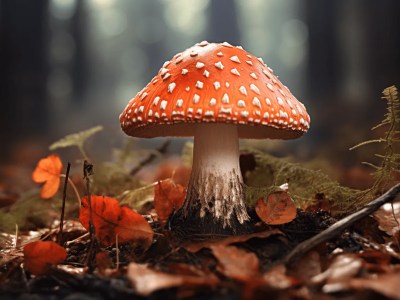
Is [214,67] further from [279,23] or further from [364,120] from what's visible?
[279,23]

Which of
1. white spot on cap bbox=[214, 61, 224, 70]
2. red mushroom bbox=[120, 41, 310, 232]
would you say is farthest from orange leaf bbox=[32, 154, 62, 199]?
white spot on cap bbox=[214, 61, 224, 70]

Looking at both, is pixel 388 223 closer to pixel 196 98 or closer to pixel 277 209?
pixel 277 209

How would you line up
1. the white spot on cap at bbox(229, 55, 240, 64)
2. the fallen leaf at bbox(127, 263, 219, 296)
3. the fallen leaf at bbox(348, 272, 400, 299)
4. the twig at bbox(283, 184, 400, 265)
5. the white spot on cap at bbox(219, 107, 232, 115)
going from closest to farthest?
1. the fallen leaf at bbox(348, 272, 400, 299)
2. the fallen leaf at bbox(127, 263, 219, 296)
3. the twig at bbox(283, 184, 400, 265)
4. the white spot on cap at bbox(219, 107, 232, 115)
5. the white spot on cap at bbox(229, 55, 240, 64)

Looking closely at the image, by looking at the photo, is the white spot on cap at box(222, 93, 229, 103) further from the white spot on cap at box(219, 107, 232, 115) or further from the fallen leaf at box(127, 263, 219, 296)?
the fallen leaf at box(127, 263, 219, 296)

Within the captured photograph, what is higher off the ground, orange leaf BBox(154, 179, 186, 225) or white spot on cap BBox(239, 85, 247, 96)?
white spot on cap BBox(239, 85, 247, 96)

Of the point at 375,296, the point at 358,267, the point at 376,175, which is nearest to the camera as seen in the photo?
the point at 375,296

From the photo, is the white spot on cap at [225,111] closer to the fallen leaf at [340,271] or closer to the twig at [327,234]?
the twig at [327,234]

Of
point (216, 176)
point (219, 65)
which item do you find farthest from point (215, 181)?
point (219, 65)

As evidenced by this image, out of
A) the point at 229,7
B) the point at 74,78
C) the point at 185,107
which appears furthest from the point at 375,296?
the point at 229,7
